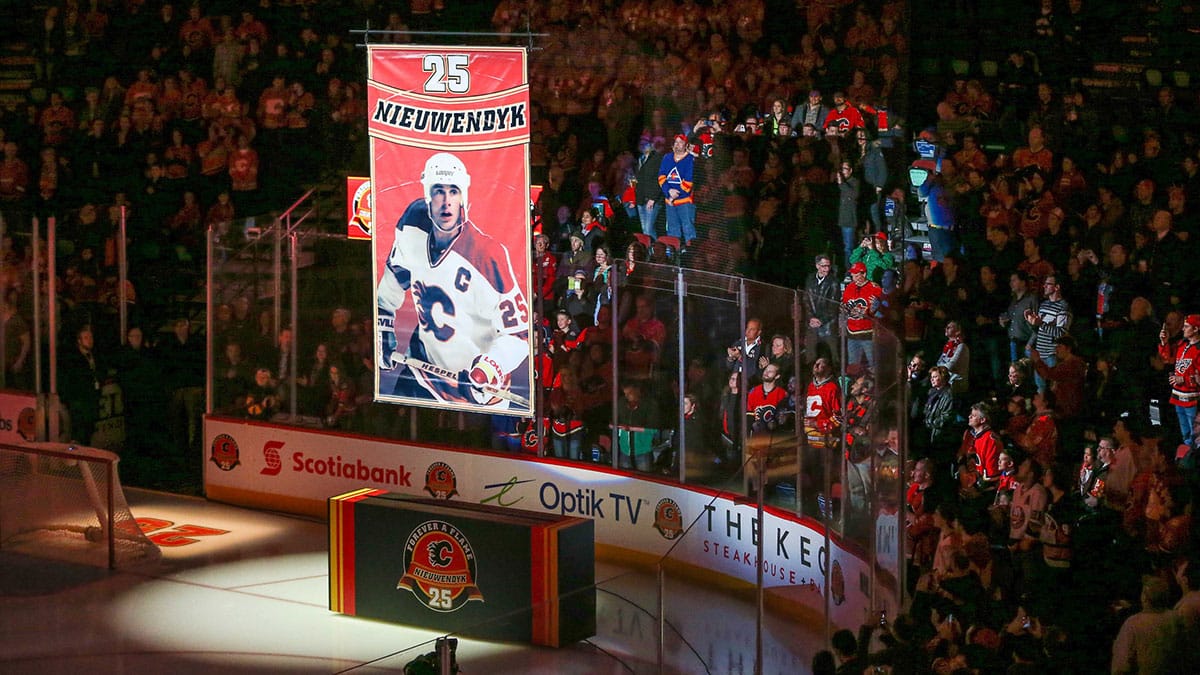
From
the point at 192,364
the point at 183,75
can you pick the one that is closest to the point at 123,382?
the point at 192,364

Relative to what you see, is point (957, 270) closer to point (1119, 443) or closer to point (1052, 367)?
point (1052, 367)

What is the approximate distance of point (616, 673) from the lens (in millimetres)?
8953

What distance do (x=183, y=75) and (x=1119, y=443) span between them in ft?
42.7

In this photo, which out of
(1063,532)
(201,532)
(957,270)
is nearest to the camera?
(1063,532)

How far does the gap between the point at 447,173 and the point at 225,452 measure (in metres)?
4.66

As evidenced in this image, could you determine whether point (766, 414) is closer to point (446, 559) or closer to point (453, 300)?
point (446, 559)

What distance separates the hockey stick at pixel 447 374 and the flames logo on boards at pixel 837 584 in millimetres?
4402

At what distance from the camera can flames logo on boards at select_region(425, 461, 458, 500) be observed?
13.6 meters

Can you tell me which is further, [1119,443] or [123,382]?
[123,382]

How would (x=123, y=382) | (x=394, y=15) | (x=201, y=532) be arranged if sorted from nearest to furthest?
(x=201, y=532) < (x=123, y=382) < (x=394, y=15)

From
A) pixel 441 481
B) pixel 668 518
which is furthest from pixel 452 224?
pixel 668 518

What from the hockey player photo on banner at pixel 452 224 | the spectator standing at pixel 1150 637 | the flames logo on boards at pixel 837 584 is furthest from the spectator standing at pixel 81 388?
the spectator standing at pixel 1150 637

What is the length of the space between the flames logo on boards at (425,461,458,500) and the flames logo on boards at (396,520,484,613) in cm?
279

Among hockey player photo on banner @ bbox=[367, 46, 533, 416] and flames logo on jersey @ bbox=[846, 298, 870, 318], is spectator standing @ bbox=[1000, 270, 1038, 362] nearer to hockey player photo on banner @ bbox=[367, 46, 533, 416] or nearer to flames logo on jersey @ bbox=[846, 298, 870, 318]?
flames logo on jersey @ bbox=[846, 298, 870, 318]
